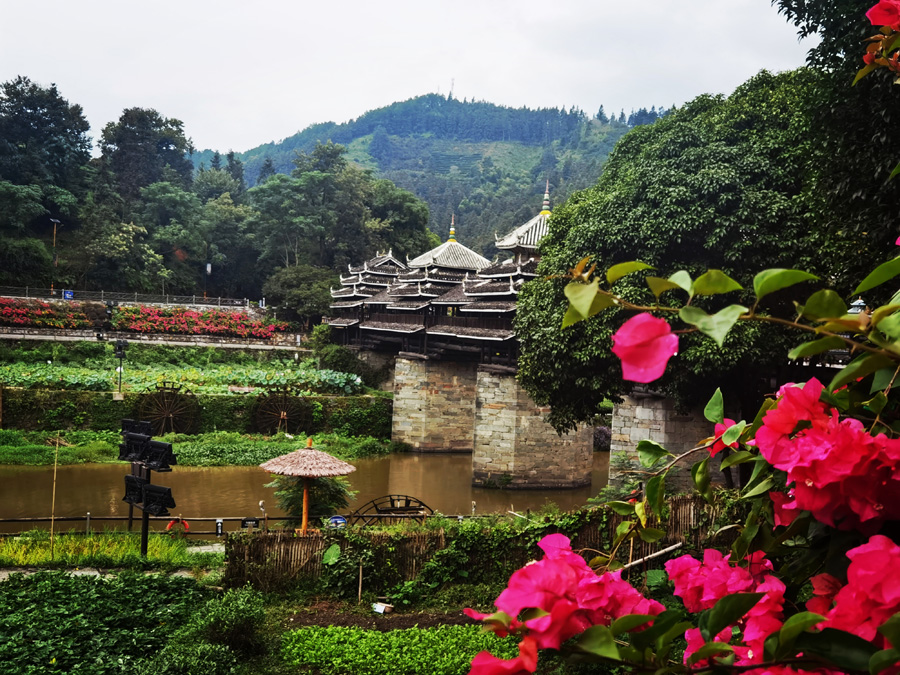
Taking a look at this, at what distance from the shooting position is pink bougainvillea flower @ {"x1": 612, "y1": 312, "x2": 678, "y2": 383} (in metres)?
0.97

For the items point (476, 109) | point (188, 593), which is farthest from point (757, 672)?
point (476, 109)

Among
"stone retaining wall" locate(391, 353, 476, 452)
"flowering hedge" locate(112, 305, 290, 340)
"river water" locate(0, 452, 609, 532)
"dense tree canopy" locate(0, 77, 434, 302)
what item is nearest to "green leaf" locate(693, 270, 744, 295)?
"river water" locate(0, 452, 609, 532)

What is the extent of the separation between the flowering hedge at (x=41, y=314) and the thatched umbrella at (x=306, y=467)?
92.1 ft

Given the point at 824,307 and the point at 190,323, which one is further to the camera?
the point at 190,323

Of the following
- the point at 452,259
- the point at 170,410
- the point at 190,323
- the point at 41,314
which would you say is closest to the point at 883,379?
the point at 170,410

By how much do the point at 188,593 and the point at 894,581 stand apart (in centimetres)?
968

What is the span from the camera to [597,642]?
0.98 metres

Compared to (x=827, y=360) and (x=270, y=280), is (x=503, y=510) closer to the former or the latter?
(x=827, y=360)

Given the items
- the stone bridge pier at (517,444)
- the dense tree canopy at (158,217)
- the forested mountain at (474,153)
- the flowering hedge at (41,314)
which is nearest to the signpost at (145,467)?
the stone bridge pier at (517,444)

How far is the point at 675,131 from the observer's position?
14.4 meters

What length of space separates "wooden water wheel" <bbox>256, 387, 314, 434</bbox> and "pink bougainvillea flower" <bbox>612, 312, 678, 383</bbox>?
26.7 meters

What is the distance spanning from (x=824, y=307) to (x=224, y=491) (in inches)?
830

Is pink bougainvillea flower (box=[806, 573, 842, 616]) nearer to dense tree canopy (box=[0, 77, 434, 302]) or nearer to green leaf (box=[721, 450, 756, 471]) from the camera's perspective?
green leaf (box=[721, 450, 756, 471])

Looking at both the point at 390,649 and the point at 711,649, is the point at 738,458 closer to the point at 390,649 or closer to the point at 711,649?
the point at 711,649
